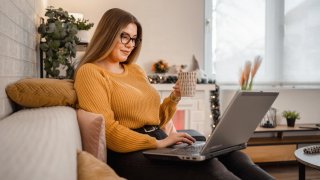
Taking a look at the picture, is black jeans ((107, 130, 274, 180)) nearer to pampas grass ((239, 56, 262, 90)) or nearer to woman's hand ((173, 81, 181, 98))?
woman's hand ((173, 81, 181, 98))

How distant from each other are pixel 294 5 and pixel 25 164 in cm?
401

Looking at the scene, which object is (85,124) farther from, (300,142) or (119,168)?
(300,142)

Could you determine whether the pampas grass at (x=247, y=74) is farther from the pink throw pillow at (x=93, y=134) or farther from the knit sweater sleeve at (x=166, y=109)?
the pink throw pillow at (x=93, y=134)

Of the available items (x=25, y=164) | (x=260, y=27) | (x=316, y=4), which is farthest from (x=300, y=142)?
(x=25, y=164)

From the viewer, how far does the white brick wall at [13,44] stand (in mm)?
1143

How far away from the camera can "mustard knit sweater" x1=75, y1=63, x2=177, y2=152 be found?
57.3 inches

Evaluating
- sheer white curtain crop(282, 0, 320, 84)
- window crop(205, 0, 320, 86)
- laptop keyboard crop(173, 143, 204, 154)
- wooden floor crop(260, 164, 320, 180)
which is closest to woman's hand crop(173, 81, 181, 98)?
laptop keyboard crop(173, 143, 204, 154)

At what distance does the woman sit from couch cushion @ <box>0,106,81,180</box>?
46cm

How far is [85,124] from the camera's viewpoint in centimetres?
133

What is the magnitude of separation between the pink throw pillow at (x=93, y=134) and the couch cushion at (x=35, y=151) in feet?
1.02

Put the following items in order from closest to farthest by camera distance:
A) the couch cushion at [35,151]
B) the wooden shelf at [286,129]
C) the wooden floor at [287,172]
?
the couch cushion at [35,151] < the wooden floor at [287,172] < the wooden shelf at [286,129]

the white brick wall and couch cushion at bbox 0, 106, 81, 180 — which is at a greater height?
the white brick wall

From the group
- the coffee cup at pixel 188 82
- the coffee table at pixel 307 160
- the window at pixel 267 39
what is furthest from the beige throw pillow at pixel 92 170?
the window at pixel 267 39

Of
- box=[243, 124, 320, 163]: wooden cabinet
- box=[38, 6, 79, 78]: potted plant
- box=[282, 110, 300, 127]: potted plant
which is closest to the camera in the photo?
box=[38, 6, 79, 78]: potted plant
